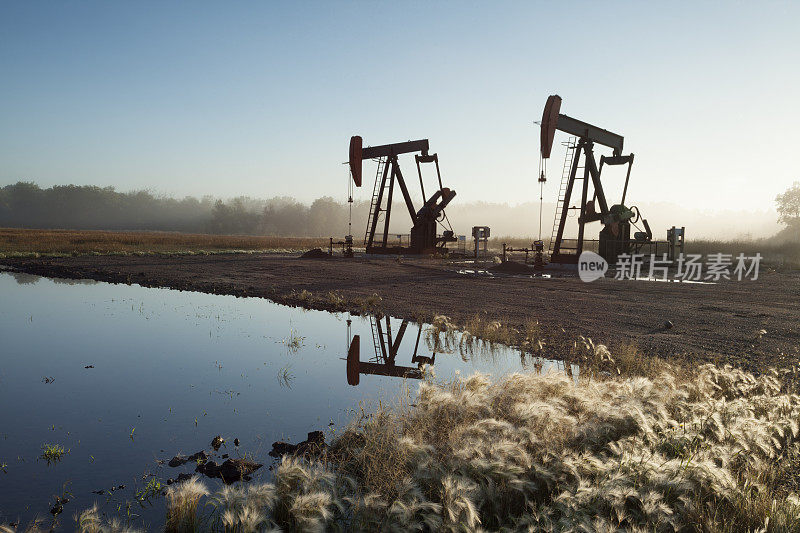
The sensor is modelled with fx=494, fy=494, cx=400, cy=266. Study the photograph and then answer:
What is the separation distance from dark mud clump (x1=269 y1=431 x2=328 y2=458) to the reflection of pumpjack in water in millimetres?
1731

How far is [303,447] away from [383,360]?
3.09 meters

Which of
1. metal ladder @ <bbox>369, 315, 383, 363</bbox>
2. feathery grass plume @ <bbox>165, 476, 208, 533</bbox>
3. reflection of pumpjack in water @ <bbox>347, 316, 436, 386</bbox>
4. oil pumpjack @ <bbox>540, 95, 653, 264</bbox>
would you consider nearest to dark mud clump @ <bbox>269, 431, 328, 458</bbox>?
feathery grass plume @ <bbox>165, 476, 208, 533</bbox>

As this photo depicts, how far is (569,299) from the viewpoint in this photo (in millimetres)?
13086

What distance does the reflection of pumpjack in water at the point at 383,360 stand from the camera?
652 cm

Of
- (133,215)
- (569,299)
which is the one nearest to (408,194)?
(569,299)

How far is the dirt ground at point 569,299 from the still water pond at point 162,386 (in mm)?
2414

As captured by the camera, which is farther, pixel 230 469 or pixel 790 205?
pixel 790 205

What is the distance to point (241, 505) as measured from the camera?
10.3 ft

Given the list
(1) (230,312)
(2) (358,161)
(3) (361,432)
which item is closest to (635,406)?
(3) (361,432)

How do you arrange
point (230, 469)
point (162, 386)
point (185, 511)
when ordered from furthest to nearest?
1. point (162, 386)
2. point (230, 469)
3. point (185, 511)

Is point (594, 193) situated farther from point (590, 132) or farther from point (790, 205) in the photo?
point (790, 205)

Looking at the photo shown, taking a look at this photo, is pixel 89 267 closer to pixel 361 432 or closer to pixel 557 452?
pixel 361 432

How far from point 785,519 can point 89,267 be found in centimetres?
2570

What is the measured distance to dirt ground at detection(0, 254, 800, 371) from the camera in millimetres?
8406
